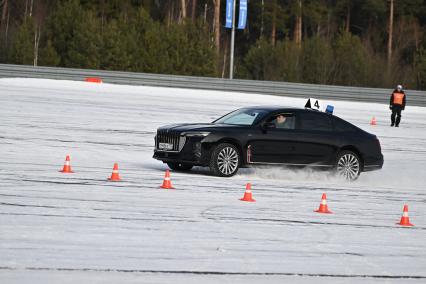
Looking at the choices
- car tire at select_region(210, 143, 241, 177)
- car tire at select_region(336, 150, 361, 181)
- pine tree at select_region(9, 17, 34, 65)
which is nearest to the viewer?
car tire at select_region(210, 143, 241, 177)

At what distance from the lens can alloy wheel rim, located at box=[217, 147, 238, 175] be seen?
17.5 meters

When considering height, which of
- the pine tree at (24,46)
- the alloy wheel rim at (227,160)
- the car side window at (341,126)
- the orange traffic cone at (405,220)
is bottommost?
the orange traffic cone at (405,220)

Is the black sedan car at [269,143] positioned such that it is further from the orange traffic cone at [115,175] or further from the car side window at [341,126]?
the orange traffic cone at [115,175]

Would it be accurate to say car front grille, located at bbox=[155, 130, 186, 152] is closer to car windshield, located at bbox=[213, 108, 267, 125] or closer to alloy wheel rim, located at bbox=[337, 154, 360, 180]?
car windshield, located at bbox=[213, 108, 267, 125]

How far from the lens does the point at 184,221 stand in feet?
38.9

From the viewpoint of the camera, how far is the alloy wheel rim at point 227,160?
1748 cm

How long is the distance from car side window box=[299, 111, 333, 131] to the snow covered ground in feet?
3.03

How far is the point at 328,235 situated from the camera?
11.7 meters

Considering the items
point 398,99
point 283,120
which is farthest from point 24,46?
point 283,120

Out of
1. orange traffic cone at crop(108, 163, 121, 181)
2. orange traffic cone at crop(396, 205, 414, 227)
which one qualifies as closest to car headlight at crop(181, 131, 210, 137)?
orange traffic cone at crop(108, 163, 121, 181)

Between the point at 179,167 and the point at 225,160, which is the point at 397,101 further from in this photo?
the point at 225,160

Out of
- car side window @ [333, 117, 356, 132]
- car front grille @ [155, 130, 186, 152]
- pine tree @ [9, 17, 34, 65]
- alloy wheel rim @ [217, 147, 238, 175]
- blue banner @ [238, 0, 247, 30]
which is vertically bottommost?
alloy wheel rim @ [217, 147, 238, 175]

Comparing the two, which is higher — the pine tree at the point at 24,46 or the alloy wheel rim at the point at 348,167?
the pine tree at the point at 24,46

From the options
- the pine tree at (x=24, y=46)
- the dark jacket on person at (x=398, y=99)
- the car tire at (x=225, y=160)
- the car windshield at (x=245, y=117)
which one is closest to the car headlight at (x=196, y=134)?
the car tire at (x=225, y=160)
